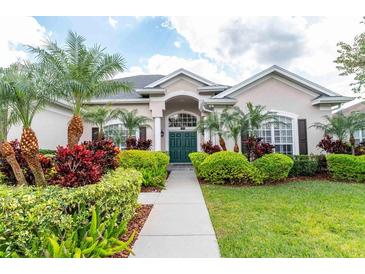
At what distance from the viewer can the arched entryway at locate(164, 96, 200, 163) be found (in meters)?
17.3

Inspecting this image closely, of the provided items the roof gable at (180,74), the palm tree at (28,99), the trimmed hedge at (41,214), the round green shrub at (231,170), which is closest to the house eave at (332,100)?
the round green shrub at (231,170)

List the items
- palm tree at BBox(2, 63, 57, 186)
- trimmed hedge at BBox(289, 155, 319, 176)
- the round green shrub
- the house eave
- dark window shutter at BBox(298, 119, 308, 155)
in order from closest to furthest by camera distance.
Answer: palm tree at BBox(2, 63, 57, 186), the round green shrub, trimmed hedge at BBox(289, 155, 319, 176), the house eave, dark window shutter at BBox(298, 119, 308, 155)

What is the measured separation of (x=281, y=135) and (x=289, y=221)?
8968 millimetres

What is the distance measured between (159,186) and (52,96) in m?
5.49

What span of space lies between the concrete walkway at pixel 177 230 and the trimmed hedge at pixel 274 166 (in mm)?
3548

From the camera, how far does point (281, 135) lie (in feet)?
44.8

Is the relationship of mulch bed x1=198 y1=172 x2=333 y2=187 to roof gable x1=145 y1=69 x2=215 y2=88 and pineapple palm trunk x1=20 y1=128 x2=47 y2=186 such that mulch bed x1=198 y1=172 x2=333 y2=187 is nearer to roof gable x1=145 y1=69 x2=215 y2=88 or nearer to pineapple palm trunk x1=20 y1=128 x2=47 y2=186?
roof gable x1=145 y1=69 x2=215 y2=88

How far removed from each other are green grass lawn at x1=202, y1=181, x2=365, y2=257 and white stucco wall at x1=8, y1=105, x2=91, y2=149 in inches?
419

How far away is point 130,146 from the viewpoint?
44.8 feet

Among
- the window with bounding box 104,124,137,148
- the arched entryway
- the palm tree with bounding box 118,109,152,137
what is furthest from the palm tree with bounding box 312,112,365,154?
the window with bounding box 104,124,137,148

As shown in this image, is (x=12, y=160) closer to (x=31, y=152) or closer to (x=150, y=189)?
(x=31, y=152)

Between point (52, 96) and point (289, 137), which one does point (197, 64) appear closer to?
point (289, 137)

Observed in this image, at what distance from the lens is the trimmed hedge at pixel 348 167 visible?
1077cm

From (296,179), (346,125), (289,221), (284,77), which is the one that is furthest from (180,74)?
(289,221)
